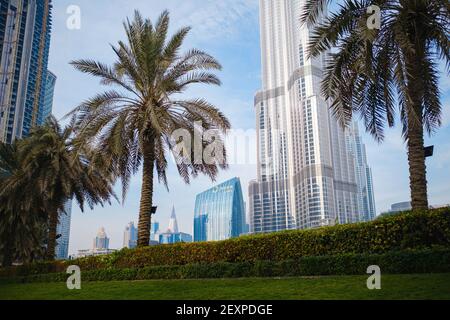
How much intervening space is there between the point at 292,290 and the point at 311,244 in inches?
137

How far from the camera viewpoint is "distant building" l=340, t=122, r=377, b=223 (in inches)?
5418

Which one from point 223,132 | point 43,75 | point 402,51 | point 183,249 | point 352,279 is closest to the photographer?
point 352,279

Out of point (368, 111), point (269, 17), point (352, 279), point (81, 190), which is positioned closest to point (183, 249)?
point (352, 279)

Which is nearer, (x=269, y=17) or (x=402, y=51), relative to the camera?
(x=402, y=51)

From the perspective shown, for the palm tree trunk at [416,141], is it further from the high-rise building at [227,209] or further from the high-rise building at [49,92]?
Result: the high-rise building at [227,209]

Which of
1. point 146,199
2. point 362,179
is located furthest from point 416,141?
point 362,179

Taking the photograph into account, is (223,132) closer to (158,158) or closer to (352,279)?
(158,158)

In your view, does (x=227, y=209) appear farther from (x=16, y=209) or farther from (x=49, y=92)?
(x=16, y=209)

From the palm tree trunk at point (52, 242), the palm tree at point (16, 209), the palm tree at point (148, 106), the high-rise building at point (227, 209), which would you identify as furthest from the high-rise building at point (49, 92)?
the palm tree at point (148, 106)

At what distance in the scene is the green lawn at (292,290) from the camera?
27.8ft

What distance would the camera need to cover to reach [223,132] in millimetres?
18625

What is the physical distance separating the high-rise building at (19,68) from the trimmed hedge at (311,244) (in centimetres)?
8239

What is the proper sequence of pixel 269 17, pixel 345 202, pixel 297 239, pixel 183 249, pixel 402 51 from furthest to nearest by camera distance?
pixel 269 17, pixel 345 202, pixel 183 249, pixel 297 239, pixel 402 51

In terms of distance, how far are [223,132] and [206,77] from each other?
2.98 metres
